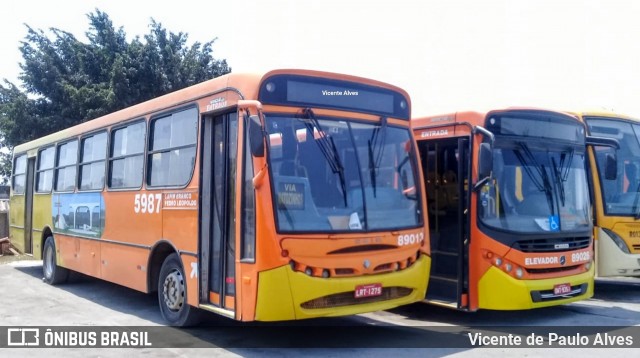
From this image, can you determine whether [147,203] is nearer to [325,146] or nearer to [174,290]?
[174,290]

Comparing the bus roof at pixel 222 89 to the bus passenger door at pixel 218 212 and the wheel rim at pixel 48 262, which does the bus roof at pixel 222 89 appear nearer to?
the bus passenger door at pixel 218 212

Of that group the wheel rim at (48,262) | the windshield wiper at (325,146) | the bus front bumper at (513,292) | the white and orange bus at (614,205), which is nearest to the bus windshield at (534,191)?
the bus front bumper at (513,292)

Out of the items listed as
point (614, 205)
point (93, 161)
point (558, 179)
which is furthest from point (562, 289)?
point (93, 161)

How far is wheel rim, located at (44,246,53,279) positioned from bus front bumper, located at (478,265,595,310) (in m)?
9.23

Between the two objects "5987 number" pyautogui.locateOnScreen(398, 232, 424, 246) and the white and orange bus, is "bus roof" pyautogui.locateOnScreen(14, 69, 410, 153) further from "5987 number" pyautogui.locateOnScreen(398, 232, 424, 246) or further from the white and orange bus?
the white and orange bus

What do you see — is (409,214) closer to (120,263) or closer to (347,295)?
(347,295)

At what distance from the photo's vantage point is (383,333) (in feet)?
25.2

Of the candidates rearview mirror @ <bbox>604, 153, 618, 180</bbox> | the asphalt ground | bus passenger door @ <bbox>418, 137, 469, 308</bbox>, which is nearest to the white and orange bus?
rearview mirror @ <bbox>604, 153, 618, 180</bbox>

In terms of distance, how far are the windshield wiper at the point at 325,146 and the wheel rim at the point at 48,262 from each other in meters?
8.68

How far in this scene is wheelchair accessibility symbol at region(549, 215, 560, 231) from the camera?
793 centimetres

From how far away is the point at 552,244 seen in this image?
7.89 meters

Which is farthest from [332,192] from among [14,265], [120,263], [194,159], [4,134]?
[4,134]

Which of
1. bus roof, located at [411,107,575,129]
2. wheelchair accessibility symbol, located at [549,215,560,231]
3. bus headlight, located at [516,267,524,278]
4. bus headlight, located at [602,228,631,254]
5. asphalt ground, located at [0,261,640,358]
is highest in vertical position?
bus roof, located at [411,107,575,129]

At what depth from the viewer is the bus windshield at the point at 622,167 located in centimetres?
1021
